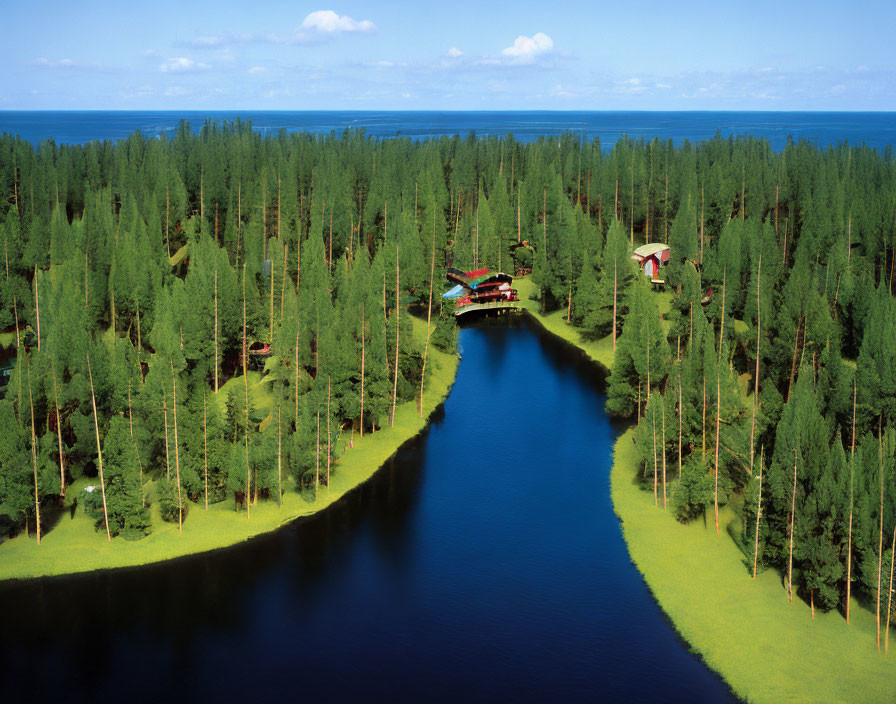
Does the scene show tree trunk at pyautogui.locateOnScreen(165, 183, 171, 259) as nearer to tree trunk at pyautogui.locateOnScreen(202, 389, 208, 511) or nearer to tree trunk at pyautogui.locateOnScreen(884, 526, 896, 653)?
tree trunk at pyautogui.locateOnScreen(202, 389, 208, 511)

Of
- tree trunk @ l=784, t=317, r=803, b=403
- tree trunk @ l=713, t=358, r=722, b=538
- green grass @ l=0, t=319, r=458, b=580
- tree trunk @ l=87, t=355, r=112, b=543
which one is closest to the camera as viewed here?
green grass @ l=0, t=319, r=458, b=580

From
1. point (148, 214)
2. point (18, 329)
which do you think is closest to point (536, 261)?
point (148, 214)

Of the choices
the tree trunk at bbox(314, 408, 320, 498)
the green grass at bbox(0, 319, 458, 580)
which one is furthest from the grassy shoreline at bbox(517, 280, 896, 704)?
the tree trunk at bbox(314, 408, 320, 498)

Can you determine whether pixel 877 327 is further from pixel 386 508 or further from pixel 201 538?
pixel 201 538

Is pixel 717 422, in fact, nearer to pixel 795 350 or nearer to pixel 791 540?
pixel 791 540


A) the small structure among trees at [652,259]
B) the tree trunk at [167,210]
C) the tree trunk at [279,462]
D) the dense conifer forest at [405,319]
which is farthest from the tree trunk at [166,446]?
the small structure among trees at [652,259]

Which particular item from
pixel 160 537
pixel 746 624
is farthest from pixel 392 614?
pixel 746 624
